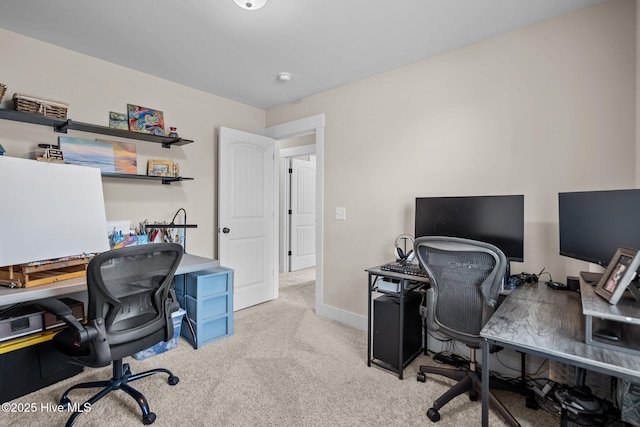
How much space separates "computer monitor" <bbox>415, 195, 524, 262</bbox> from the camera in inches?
77.2

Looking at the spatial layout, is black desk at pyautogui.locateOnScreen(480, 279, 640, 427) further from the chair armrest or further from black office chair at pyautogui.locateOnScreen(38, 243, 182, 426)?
the chair armrest

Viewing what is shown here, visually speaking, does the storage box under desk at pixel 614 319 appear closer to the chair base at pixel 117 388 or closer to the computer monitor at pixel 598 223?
the computer monitor at pixel 598 223

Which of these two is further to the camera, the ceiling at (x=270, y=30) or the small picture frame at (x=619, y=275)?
the ceiling at (x=270, y=30)

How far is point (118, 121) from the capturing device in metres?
2.68

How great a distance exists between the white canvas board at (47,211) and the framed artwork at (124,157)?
0.44m

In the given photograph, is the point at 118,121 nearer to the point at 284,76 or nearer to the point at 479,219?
the point at 284,76

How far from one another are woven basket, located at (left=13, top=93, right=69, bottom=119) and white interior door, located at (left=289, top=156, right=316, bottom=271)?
3.44 meters

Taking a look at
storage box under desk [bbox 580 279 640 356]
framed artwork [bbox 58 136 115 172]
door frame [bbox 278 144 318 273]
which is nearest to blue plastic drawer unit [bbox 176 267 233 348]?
framed artwork [bbox 58 136 115 172]

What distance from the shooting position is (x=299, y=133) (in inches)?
141

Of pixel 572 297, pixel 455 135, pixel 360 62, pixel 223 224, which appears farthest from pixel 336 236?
pixel 572 297

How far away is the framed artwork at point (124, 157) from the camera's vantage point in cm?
265

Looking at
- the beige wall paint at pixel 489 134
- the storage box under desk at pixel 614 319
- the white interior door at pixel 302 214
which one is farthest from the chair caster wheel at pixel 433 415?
the white interior door at pixel 302 214

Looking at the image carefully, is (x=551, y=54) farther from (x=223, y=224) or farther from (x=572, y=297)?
(x=223, y=224)

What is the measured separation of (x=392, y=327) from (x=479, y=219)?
1.00 meters
